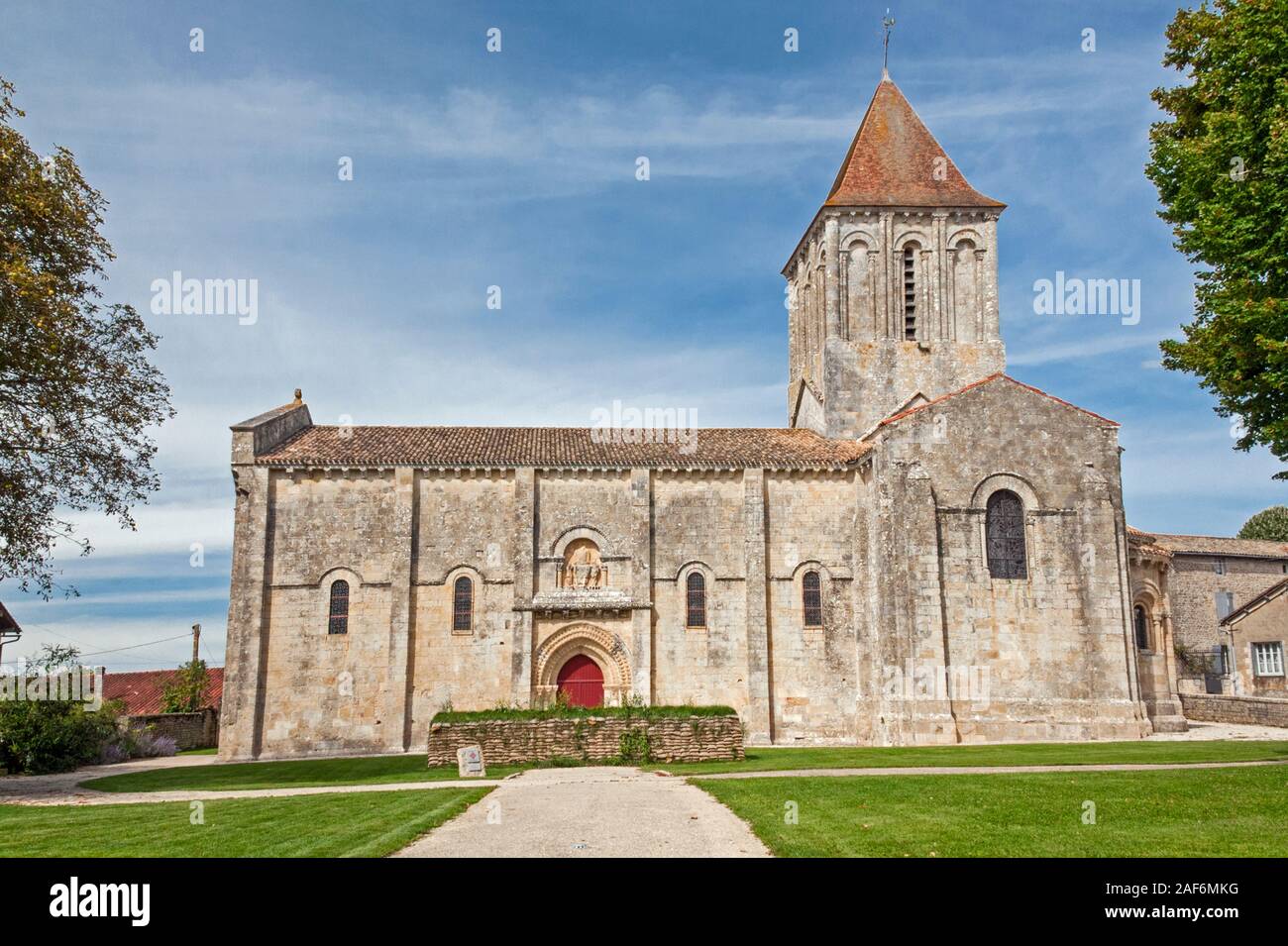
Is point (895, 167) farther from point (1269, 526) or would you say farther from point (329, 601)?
point (1269, 526)

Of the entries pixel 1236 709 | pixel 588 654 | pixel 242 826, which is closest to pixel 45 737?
pixel 588 654

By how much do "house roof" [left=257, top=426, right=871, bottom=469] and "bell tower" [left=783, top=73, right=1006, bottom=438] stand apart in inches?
88.9

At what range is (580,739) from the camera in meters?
23.6

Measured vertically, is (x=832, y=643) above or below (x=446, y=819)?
above

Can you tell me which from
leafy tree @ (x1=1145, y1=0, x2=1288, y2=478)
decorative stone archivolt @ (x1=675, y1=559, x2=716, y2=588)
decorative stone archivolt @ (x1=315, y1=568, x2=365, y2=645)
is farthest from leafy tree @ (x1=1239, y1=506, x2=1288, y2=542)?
decorative stone archivolt @ (x1=315, y1=568, x2=365, y2=645)

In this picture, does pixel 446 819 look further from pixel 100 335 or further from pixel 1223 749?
pixel 1223 749

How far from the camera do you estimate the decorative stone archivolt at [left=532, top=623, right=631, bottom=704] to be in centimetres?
3008

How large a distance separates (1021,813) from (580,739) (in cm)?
1272

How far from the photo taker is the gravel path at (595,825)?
10.7 metres

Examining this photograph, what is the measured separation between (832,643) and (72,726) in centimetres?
2153

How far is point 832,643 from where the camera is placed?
30891 mm

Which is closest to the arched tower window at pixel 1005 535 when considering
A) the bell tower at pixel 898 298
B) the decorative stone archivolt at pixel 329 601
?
the bell tower at pixel 898 298

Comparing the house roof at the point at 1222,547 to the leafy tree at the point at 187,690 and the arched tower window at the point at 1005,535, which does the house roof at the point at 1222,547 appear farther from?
the leafy tree at the point at 187,690
